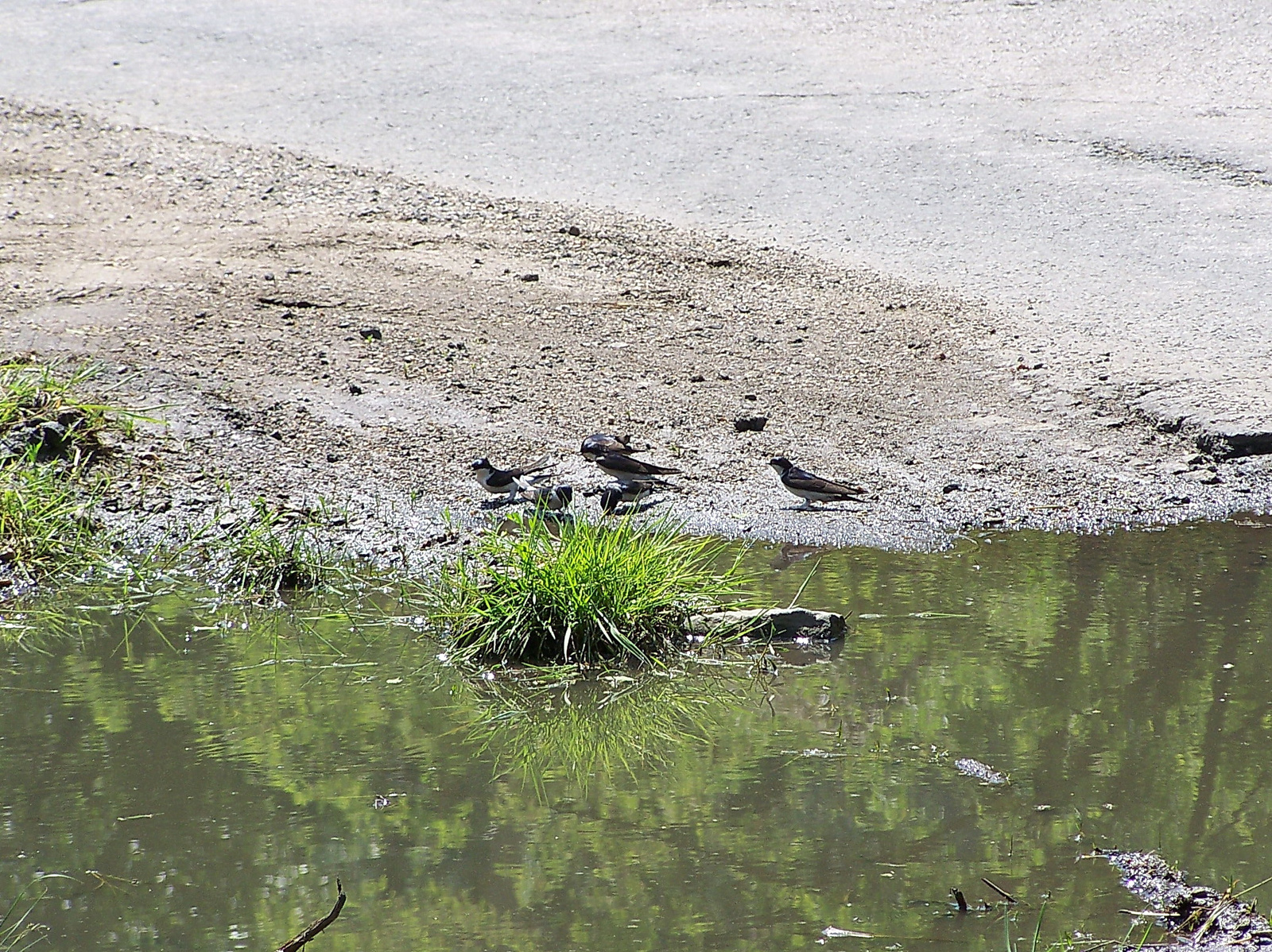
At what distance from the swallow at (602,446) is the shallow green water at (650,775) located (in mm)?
1336

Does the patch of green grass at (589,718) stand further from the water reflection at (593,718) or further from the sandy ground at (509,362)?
the sandy ground at (509,362)

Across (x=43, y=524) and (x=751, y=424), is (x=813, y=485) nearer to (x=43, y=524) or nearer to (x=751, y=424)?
(x=751, y=424)

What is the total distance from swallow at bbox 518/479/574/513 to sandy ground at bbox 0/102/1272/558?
33 centimetres

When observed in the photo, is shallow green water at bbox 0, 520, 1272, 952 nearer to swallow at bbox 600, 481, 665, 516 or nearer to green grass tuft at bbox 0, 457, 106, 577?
green grass tuft at bbox 0, 457, 106, 577

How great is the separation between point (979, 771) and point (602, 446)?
3070mm

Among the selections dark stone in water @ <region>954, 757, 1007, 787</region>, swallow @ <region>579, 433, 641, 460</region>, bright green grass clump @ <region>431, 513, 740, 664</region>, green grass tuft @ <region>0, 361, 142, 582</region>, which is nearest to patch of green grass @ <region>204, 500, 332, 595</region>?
green grass tuft @ <region>0, 361, 142, 582</region>

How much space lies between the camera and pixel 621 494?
273 inches

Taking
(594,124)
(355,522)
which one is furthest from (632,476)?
(594,124)

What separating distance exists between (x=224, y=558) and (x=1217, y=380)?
541 centimetres

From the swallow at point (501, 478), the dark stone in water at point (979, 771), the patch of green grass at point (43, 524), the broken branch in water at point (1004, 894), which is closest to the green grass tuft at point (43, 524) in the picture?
the patch of green grass at point (43, 524)

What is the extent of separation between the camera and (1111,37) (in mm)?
13336

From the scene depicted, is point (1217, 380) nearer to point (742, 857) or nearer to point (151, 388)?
point (742, 857)

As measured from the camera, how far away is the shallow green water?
389 centimetres

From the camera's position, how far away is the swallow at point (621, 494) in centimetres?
680
